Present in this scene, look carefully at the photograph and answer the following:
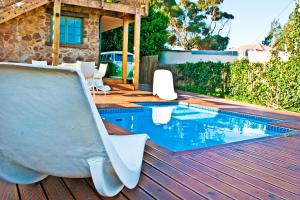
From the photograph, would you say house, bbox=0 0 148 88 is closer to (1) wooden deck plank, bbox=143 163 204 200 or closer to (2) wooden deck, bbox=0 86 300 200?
(2) wooden deck, bbox=0 86 300 200

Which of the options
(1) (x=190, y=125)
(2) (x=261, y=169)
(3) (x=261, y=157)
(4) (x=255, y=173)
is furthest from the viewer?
(1) (x=190, y=125)

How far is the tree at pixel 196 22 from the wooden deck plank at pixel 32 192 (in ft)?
82.6

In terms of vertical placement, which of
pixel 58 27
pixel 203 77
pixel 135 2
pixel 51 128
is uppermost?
pixel 135 2

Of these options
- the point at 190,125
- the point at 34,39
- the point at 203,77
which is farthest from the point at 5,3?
the point at 203,77

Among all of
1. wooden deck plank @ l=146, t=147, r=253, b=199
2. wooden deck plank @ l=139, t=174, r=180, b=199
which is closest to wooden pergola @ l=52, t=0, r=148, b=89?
wooden deck plank @ l=146, t=147, r=253, b=199

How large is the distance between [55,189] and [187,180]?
1.06 m

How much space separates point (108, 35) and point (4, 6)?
22.6 ft

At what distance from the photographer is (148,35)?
16.5 m

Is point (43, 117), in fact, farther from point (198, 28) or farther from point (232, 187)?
point (198, 28)

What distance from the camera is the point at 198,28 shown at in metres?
28.2

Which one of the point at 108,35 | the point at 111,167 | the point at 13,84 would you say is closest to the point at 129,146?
the point at 111,167

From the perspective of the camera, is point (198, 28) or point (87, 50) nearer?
point (87, 50)

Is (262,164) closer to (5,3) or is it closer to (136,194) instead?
(136,194)

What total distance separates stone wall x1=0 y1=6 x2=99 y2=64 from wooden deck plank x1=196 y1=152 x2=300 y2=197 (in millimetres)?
8764
